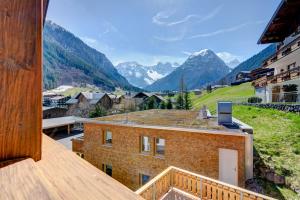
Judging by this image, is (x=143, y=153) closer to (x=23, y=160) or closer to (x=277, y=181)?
(x=277, y=181)

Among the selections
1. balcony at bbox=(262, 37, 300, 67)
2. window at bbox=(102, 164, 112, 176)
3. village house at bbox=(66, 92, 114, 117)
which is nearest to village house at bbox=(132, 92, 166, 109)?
village house at bbox=(66, 92, 114, 117)

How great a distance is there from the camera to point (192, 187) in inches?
267

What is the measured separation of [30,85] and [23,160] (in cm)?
26

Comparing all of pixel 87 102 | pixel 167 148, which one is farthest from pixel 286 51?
pixel 87 102

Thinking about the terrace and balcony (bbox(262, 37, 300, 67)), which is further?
balcony (bbox(262, 37, 300, 67))

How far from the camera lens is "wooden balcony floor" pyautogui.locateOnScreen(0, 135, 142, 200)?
49 cm

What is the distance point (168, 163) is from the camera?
10.1 meters

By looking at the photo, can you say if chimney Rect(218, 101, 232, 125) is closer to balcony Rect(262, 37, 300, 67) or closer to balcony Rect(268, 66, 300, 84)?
balcony Rect(268, 66, 300, 84)

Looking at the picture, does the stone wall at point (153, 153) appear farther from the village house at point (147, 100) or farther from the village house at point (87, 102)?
the village house at point (87, 102)

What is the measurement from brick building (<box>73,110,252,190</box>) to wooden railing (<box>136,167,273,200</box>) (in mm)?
2491

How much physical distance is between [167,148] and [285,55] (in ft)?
48.2

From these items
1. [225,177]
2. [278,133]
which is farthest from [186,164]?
[278,133]

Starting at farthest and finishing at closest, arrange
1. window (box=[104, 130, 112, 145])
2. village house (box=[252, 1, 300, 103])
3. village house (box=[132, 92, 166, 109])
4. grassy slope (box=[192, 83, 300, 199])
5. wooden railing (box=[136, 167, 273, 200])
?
village house (box=[132, 92, 166, 109]) < village house (box=[252, 1, 300, 103]) < window (box=[104, 130, 112, 145]) < grassy slope (box=[192, 83, 300, 199]) < wooden railing (box=[136, 167, 273, 200])

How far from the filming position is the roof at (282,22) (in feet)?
50.8
